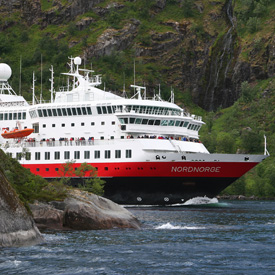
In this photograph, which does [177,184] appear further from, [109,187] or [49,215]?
[49,215]

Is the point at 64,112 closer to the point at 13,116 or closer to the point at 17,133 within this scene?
the point at 17,133

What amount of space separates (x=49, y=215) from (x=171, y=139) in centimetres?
2826

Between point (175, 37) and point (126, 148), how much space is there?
100291 millimetres

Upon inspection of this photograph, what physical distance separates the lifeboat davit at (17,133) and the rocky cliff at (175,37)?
3265 inches

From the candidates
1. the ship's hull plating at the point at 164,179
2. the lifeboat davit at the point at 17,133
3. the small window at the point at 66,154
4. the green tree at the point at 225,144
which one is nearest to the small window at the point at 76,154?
the small window at the point at 66,154

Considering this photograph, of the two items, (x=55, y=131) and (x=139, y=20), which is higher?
(x=139, y=20)

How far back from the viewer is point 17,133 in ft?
205

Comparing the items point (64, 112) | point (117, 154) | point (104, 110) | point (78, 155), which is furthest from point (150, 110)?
point (64, 112)

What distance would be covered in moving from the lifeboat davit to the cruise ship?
0.12 meters

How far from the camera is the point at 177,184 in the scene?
56.8 meters

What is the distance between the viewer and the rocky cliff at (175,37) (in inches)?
5689

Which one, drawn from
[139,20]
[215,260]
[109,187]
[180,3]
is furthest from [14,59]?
[215,260]

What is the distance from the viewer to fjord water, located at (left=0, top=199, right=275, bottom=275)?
22.9 m

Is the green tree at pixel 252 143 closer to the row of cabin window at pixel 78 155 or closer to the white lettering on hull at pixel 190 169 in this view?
the white lettering on hull at pixel 190 169
